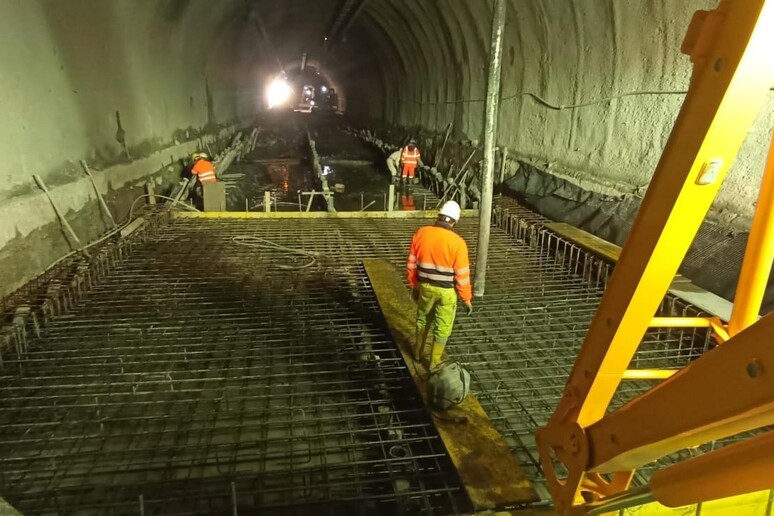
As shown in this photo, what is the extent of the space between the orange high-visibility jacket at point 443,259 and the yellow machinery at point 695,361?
73.9 inches

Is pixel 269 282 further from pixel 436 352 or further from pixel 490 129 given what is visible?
pixel 490 129

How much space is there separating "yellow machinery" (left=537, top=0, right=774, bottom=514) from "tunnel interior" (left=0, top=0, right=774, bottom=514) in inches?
49.9

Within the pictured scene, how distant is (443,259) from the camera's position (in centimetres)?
427

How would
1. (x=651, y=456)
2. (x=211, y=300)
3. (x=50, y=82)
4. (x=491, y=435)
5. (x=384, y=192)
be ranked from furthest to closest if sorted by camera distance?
(x=384, y=192) < (x=50, y=82) < (x=211, y=300) < (x=491, y=435) < (x=651, y=456)

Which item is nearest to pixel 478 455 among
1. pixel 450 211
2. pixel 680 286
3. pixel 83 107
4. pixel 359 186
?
pixel 450 211

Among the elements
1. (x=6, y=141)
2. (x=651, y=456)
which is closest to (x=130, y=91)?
(x=6, y=141)

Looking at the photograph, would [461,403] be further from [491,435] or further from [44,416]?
[44,416]

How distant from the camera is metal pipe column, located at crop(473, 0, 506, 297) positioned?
529 centimetres

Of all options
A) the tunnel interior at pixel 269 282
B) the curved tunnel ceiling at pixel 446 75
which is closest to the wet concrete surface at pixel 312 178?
the tunnel interior at pixel 269 282

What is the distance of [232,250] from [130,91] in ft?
17.3

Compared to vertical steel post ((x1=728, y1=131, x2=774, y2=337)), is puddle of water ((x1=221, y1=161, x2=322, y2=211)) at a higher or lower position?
lower

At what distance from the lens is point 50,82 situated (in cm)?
723

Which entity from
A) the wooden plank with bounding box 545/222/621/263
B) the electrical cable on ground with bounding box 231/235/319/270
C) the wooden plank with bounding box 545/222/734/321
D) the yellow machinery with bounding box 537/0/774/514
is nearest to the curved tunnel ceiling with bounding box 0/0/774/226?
the wooden plank with bounding box 545/222/621/263

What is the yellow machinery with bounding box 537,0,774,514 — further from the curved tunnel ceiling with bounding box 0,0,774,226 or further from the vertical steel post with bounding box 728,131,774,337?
the curved tunnel ceiling with bounding box 0,0,774,226
